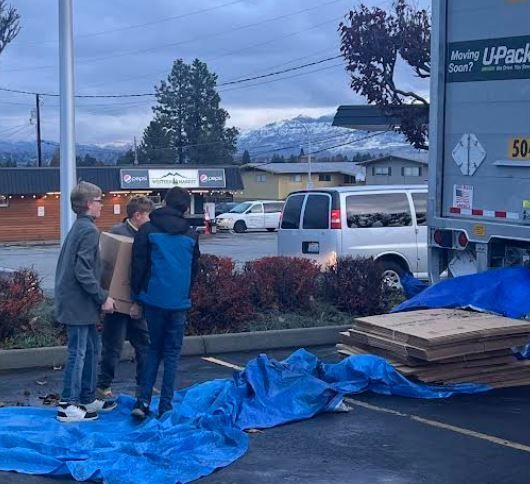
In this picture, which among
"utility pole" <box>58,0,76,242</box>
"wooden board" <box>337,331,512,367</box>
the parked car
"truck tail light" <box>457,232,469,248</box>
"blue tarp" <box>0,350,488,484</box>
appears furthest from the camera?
the parked car

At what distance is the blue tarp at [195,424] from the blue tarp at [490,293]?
0.90 m

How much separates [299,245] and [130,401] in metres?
8.49

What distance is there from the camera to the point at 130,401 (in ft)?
27.5

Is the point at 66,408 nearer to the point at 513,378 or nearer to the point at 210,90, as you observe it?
the point at 513,378

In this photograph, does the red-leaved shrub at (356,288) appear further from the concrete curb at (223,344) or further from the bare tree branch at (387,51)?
the bare tree branch at (387,51)

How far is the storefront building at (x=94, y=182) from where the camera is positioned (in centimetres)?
5400

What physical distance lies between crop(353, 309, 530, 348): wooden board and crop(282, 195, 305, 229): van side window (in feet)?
23.4

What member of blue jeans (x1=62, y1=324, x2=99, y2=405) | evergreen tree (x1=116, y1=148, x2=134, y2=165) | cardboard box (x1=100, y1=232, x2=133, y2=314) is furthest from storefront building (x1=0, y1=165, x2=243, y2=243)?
evergreen tree (x1=116, y1=148, x2=134, y2=165)

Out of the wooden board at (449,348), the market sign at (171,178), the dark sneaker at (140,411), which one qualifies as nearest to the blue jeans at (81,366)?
the dark sneaker at (140,411)

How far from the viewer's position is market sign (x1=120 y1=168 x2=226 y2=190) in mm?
57219

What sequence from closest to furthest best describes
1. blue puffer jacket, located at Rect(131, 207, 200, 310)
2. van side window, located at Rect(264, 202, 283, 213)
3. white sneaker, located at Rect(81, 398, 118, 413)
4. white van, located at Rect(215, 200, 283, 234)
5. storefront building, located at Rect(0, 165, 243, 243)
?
1. blue puffer jacket, located at Rect(131, 207, 200, 310)
2. white sneaker, located at Rect(81, 398, 118, 413)
3. storefront building, located at Rect(0, 165, 243, 243)
4. white van, located at Rect(215, 200, 283, 234)
5. van side window, located at Rect(264, 202, 283, 213)

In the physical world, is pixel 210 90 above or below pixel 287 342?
above

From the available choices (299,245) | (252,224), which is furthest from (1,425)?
(252,224)

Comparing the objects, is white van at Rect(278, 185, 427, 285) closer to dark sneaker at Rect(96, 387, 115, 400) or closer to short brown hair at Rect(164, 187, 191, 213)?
dark sneaker at Rect(96, 387, 115, 400)
